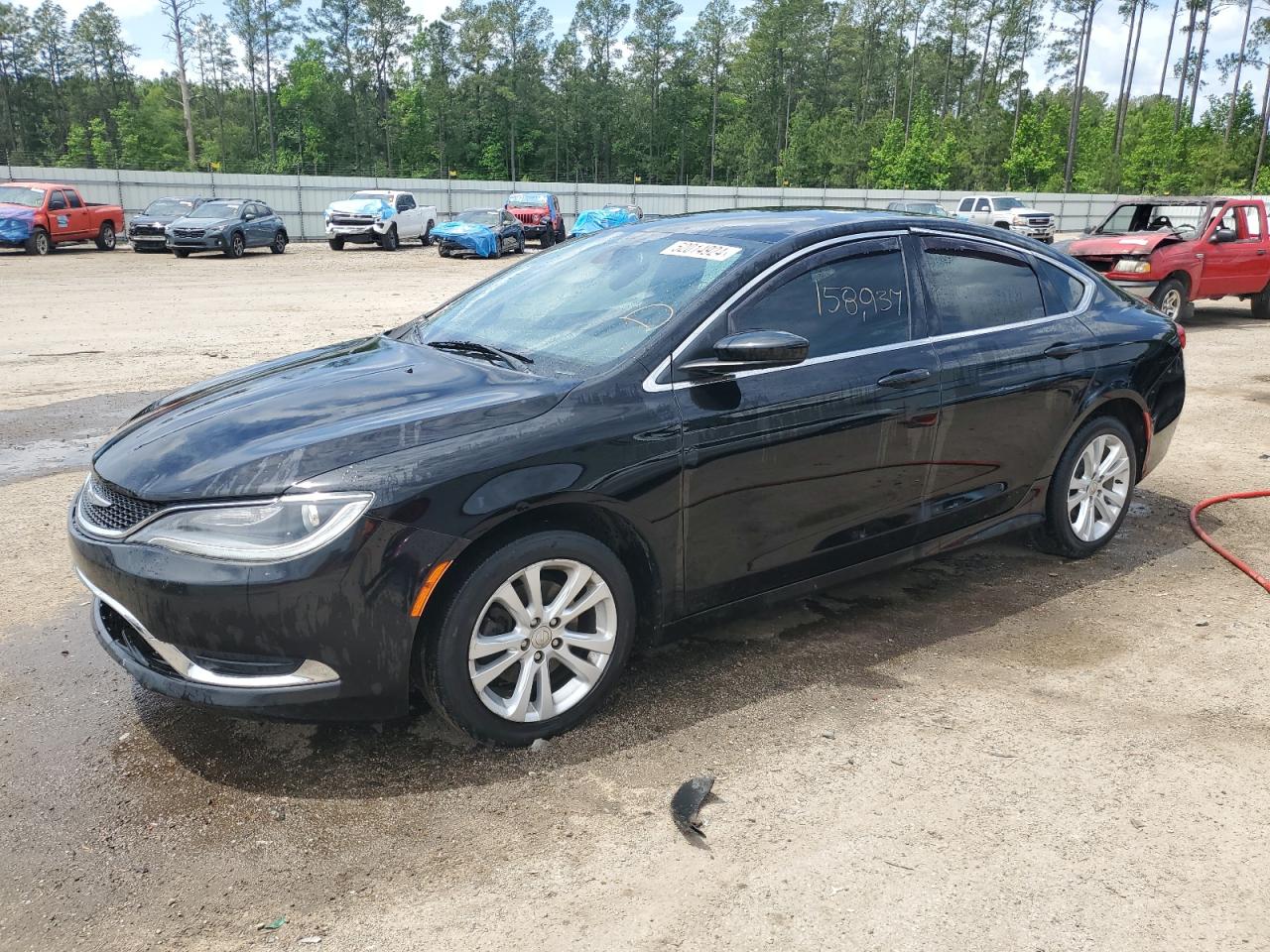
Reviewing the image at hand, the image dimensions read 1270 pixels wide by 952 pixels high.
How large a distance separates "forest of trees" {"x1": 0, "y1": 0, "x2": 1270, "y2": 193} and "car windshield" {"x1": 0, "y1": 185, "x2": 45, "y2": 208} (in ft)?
215

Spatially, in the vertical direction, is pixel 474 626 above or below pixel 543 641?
above

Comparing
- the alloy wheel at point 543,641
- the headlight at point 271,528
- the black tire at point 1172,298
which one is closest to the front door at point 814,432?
the alloy wheel at point 543,641

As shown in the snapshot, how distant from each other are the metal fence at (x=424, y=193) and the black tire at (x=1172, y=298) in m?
15.6

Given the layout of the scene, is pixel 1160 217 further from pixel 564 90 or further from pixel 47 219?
pixel 564 90

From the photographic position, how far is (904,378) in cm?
425

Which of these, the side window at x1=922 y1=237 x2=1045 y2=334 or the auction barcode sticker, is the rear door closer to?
the side window at x1=922 y1=237 x2=1045 y2=334

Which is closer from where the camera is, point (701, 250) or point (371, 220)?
point (701, 250)

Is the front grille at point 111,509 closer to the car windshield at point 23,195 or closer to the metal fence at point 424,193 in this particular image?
the car windshield at point 23,195

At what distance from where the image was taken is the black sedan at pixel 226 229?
84.7ft

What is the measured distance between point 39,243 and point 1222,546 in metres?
27.6

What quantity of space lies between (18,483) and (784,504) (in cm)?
515

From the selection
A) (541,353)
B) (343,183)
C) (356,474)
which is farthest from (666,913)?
(343,183)

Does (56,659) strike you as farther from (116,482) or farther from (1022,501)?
(1022,501)

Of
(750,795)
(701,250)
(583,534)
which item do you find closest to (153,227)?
(701,250)
